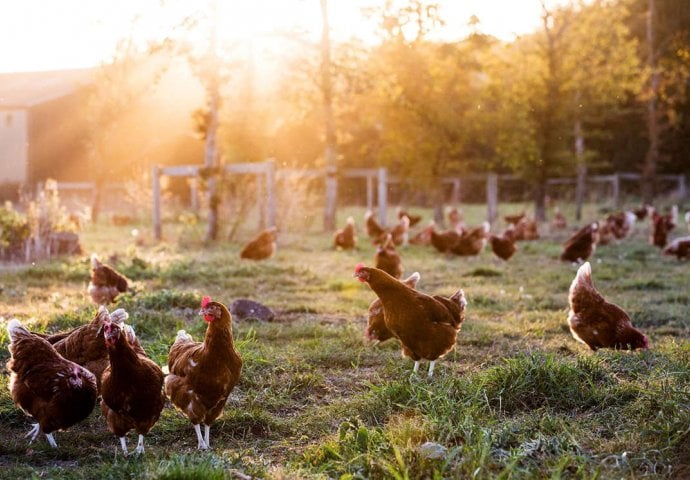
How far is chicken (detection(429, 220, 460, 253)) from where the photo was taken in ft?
48.4

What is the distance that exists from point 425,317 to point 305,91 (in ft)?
55.7

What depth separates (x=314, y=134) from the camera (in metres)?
38.4

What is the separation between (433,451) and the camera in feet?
12.6

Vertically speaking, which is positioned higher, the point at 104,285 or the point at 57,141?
the point at 57,141

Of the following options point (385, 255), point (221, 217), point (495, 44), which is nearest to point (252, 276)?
point (385, 255)

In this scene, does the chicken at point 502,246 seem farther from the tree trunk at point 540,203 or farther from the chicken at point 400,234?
the tree trunk at point 540,203

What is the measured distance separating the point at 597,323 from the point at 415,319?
6.40 ft

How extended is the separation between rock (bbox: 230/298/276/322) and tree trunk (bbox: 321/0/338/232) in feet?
44.0

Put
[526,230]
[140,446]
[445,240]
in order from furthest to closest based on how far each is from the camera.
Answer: [526,230] < [445,240] < [140,446]

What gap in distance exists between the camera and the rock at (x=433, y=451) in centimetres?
380

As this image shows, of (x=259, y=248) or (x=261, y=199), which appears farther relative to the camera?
(x=261, y=199)

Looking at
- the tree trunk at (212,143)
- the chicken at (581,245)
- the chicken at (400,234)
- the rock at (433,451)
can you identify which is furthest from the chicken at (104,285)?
the tree trunk at (212,143)

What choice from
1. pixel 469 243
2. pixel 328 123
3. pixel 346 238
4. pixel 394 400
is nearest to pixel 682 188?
pixel 328 123

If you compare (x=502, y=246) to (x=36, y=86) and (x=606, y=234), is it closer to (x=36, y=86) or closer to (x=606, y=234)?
(x=606, y=234)
